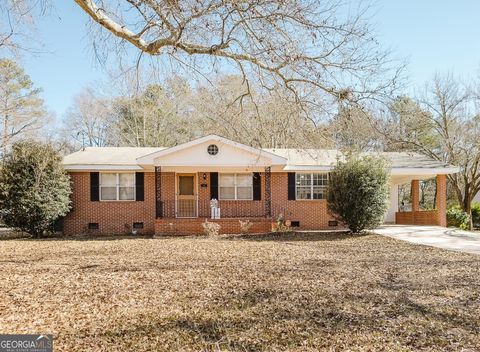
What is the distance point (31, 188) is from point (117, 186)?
141 inches

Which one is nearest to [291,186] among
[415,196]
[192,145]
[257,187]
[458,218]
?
[257,187]

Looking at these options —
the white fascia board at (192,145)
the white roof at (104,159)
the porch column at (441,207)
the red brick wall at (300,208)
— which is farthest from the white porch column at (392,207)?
the white roof at (104,159)

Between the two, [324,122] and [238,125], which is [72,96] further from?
[324,122]

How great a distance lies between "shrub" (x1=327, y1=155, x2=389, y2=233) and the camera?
49.4ft

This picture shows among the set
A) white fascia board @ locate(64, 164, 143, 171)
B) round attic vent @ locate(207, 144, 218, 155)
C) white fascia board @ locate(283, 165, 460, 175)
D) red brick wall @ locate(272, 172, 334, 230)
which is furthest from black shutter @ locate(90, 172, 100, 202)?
white fascia board @ locate(283, 165, 460, 175)

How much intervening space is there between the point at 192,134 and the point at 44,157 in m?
15.4

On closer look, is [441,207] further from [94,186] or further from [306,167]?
[94,186]

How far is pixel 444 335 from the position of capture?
461 centimetres

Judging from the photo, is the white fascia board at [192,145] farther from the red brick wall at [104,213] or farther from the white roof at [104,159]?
the red brick wall at [104,213]

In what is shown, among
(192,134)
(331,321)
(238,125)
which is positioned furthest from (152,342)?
(192,134)

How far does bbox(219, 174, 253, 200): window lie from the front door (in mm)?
1324

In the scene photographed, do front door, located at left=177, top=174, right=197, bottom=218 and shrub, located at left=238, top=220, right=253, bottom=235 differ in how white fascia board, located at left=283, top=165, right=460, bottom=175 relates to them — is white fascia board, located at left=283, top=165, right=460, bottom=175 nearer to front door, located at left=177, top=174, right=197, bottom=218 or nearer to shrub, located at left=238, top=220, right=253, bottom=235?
shrub, located at left=238, top=220, right=253, bottom=235

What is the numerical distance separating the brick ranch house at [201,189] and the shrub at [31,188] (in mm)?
1388

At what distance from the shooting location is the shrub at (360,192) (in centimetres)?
1507
